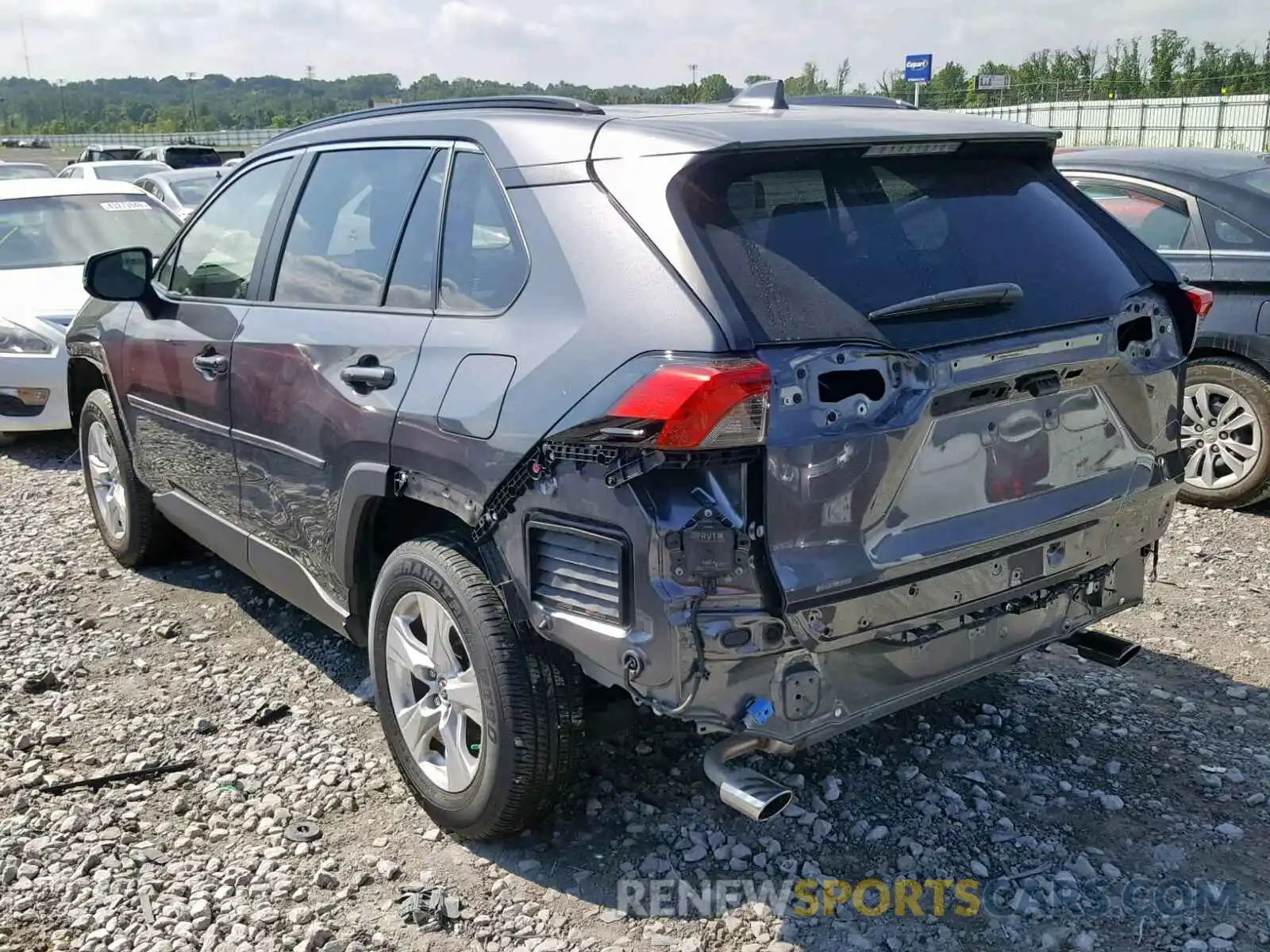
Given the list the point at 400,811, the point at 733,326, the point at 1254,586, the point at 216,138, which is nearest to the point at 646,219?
the point at 733,326

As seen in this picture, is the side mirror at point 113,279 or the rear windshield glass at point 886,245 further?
the side mirror at point 113,279

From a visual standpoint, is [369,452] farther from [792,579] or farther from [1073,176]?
[1073,176]

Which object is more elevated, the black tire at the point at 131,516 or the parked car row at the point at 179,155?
the parked car row at the point at 179,155

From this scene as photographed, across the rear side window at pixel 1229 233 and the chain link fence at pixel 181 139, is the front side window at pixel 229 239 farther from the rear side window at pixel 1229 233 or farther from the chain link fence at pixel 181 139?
the chain link fence at pixel 181 139

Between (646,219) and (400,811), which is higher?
(646,219)

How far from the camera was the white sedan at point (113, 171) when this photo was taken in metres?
16.8

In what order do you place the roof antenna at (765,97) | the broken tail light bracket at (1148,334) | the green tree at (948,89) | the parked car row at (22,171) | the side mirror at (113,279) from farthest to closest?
the green tree at (948,89) → the parked car row at (22,171) → the side mirror at (113,279) → the roof antenna at (765,97) → the broken tail light bracket at (1148,334)

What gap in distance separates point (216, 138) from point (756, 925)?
2327 inches

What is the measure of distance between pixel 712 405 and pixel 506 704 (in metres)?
1.01

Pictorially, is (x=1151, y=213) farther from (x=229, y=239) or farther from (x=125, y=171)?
(x=125, y=171)

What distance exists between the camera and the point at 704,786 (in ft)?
11.4

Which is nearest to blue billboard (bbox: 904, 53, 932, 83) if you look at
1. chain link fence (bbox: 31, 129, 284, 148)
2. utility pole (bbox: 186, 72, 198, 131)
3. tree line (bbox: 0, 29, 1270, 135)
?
tree line (bbox: 0, 29, 1270, 135)

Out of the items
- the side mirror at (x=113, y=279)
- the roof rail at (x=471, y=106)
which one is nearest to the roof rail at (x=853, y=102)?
the roof rail at (x=471, y=106)

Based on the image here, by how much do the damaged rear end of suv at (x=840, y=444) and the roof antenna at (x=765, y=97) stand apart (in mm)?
180
